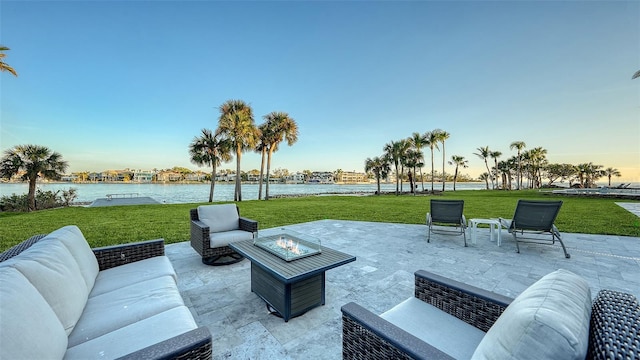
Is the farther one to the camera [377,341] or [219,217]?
[219,217]

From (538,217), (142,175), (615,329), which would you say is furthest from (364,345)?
(142,175)

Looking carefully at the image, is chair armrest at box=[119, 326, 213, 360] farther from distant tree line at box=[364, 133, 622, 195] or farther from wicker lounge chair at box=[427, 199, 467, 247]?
distant tree line at box=[364, 133, 622, 195]

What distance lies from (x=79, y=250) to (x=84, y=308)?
636 mm

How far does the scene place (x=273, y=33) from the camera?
10.9 metres

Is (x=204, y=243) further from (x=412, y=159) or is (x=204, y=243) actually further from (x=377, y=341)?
(x=412, y=159)

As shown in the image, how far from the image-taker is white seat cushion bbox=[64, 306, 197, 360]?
1348 mm

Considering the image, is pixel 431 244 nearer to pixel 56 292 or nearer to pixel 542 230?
pixel 542 230

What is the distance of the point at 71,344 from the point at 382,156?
112ft

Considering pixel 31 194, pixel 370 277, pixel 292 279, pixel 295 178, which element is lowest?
pixel 370 277

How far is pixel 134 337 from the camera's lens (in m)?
1.47

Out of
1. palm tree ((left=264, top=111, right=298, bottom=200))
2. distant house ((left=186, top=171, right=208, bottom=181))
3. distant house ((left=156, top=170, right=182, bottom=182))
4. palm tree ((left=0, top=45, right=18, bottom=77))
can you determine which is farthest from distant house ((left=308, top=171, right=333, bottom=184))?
palm tree ((left=0, top=45, right=18, bottom=77))

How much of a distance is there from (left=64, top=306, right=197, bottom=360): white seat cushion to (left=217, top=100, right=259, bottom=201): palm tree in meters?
16.5

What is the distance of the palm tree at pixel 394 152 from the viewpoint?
30797 mm

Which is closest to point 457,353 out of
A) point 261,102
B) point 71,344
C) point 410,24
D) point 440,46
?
point 71,344
